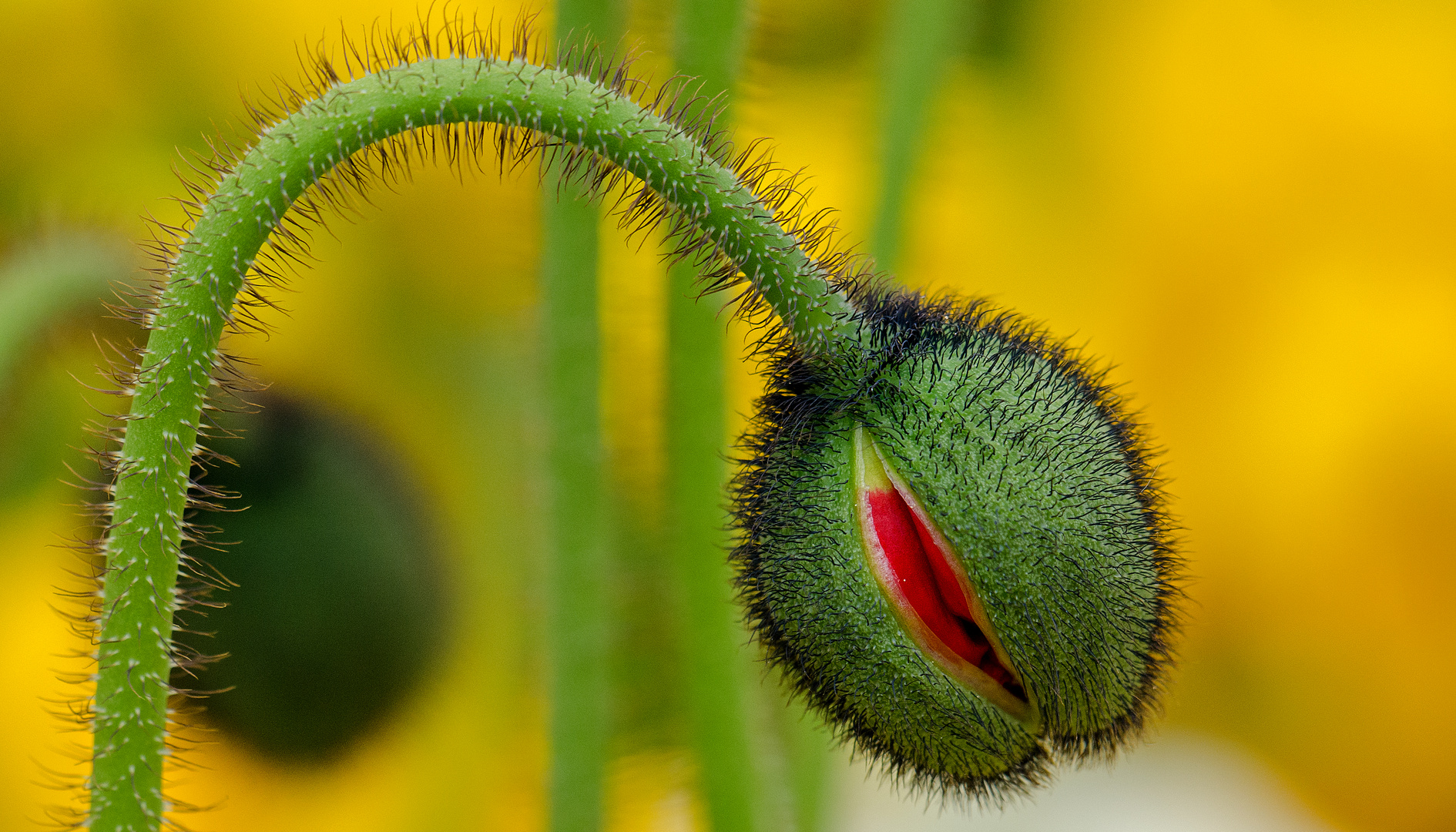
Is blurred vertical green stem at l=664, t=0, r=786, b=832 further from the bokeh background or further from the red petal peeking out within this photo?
the red petal peeking out

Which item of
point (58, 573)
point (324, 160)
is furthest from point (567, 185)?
point (58, 573)

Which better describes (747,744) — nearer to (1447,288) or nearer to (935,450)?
(935,450)

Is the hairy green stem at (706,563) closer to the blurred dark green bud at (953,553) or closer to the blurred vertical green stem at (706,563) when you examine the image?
the blurred vertical green stem at (706,563)

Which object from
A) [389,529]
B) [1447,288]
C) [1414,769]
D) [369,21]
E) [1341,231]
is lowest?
[1414,769]

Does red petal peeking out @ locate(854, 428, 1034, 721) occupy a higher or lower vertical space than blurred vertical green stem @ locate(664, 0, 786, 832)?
lower

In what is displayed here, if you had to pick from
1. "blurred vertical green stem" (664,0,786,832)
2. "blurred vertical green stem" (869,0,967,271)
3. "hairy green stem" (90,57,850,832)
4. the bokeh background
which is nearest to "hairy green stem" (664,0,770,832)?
"blurred vertical green stem" (664,0,786,832)

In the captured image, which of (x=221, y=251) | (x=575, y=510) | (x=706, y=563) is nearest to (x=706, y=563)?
(x=706, y=563)

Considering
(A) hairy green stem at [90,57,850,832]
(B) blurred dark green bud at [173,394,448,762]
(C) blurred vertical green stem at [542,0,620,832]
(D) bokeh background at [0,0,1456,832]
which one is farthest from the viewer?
(D) bokeh background at [0,0,1456,832]
